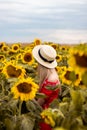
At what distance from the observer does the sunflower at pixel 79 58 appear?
221 centimetres

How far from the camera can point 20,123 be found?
4824 millimetres

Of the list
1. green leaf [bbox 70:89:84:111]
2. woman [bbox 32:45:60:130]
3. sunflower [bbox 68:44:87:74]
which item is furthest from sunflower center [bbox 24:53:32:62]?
sunflower [bbox 68:44:87:74]

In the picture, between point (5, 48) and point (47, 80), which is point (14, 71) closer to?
point (47, 80)

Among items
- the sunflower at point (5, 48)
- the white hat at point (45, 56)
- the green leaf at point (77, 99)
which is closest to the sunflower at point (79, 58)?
the green leaf at point (77, 99)

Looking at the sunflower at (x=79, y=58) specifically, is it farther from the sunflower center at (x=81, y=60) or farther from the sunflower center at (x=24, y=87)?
the sunflower center at (x=24, y=87)

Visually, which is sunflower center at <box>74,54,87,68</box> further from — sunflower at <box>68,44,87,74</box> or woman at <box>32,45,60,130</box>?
woman at <box>32,45,60,130</box>

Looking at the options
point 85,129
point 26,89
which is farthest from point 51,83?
point 85,129

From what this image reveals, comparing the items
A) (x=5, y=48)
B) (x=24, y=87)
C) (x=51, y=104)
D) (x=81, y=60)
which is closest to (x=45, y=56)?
(x=51, y=104)

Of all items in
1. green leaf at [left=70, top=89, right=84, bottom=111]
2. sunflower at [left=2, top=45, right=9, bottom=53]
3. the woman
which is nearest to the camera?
green leaf at [left=70, top=89, right=84, bottom=111]

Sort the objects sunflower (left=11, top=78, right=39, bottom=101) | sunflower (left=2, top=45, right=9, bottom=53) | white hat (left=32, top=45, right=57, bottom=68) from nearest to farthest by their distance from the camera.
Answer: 1. sunflower (left=11, top=78, right=39, bottom=101)
2. white hat (left=32, top=45, right=57, bottom=68)
3. sunflower (left=2, top=45, right=9, bottom=53)

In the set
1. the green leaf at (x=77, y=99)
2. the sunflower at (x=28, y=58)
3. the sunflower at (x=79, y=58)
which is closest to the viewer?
the sunflower at (x=79, y=58)

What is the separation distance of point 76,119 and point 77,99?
0.53 ft

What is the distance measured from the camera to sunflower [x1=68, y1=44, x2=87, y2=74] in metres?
2.21

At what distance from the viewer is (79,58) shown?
2.26m
